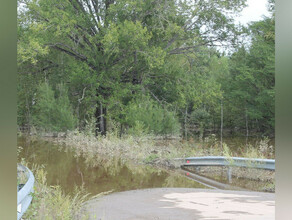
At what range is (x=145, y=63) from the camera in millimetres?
9953

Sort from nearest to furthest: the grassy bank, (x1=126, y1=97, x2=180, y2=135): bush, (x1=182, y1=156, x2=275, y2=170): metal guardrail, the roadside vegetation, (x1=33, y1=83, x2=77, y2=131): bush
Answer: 1. (x1=182, y1=156, x2=275, y2=170): metal guardrail
2. the grassy bank
3. the roadside vegetation
4. (x1=126, y1=97, x2=180, y2=135): bush
5. (x1=33, y1=83, x2=77, y2=131): bush

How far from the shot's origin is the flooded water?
436cm

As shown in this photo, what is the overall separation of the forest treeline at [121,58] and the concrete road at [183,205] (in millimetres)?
4267

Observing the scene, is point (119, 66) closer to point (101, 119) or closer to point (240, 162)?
point (101, 119)

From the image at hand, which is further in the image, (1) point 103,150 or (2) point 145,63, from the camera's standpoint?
(2) point 145,63

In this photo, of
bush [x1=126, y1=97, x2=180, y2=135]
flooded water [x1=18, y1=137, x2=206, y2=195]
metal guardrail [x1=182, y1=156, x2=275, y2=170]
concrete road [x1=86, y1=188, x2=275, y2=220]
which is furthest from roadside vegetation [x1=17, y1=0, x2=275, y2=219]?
concrete road [x1=86, y1=188, x2=275, y2=220]

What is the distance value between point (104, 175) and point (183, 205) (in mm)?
1955

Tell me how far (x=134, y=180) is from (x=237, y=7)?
7195 mm

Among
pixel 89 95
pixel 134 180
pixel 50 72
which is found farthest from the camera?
pixel 50 72

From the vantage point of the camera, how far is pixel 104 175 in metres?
5.05

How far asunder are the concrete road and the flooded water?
384 mm

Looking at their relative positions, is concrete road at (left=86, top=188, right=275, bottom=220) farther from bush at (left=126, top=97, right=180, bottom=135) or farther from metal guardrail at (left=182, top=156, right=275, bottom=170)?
bush at (left=126, top=97, right=180, bottom=135)
